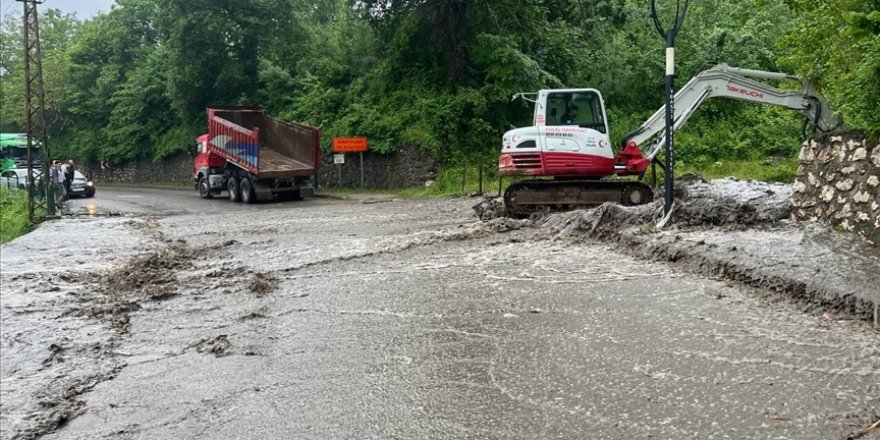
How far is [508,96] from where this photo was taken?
28.5 meters

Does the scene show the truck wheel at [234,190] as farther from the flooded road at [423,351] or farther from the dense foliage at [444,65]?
the flooded road at [423,351]

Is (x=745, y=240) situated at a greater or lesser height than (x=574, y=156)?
lesser

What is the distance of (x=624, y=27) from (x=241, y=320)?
28879mm

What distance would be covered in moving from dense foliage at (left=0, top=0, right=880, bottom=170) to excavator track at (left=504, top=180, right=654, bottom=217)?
23.3ft

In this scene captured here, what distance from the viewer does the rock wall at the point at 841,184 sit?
363 inches

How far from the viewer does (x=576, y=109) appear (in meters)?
16.2

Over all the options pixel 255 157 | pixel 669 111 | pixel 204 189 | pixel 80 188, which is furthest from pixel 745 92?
pixel 80 188

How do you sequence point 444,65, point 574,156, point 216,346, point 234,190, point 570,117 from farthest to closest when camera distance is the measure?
point 444,65, point 234,190, point 570,117, point 574,156, point 216,346

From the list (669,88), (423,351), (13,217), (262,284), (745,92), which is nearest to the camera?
(423,351)

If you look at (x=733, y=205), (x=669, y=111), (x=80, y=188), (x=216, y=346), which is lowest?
(x=216, y=346)

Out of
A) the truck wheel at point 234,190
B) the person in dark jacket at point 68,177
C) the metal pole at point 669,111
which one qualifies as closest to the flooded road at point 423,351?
the metal pole at point 669,111

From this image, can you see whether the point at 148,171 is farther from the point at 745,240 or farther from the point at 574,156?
the point at 745,240

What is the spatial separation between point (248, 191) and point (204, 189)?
431 cm

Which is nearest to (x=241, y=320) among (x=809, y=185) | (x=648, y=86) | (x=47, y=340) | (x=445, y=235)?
(x=47, y=340)
